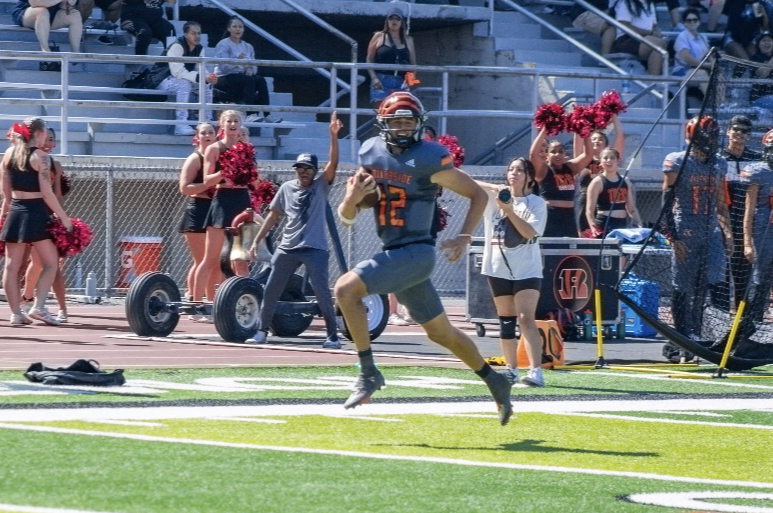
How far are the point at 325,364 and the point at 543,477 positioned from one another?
206 inches

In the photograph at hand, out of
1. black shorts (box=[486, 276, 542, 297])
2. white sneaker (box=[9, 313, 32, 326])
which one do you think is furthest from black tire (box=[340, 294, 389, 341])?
white sneaker (box=[9, 313, 32, 326])

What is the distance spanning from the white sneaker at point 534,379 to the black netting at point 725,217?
1.79 m

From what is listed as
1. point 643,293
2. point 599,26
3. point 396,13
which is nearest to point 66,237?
point 643,293

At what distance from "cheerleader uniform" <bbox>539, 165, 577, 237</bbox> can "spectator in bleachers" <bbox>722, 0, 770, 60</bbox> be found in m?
10.8

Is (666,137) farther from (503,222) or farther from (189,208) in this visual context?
(503,222)

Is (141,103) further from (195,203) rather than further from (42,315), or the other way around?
(42,315)

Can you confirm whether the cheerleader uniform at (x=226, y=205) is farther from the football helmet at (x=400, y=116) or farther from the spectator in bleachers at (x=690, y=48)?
the spectator in bleachers at (x=690, y=48)

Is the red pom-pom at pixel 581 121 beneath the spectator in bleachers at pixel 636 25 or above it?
beneath

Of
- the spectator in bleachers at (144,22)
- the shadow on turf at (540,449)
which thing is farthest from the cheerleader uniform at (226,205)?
the shadow on turf at (540,449)

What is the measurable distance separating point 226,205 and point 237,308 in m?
1.42

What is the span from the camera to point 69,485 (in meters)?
5.85

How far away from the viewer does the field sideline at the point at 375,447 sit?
5.86 m

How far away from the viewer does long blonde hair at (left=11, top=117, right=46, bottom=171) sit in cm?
1384

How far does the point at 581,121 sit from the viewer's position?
15.7m
